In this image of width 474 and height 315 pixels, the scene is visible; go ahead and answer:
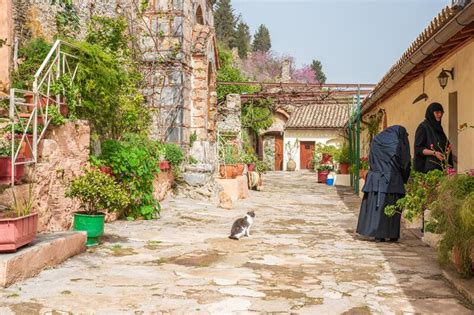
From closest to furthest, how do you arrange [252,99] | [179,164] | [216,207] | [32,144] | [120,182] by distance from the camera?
[32,144], [120,182], [216,207], [179,164], [252,99]

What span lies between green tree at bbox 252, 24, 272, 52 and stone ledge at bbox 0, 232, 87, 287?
61801 mm

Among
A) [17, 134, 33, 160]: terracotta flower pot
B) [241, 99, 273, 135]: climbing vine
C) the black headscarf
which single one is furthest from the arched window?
[241, 99, 273, 135]: climbing vine

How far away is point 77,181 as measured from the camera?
639 cm

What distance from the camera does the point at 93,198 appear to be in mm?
6418

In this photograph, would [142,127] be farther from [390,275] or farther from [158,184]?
[390,275]

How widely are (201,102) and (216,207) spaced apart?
13.5 ft

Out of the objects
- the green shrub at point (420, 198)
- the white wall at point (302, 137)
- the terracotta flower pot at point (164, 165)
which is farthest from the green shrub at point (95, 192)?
the white wall at point (302, 137)

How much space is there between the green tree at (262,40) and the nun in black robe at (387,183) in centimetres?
5968

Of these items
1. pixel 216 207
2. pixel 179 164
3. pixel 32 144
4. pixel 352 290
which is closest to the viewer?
pixel 352 290

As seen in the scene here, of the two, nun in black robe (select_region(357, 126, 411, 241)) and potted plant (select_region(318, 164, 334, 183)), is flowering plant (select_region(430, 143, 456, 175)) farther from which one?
potted plant (select_region(318, 164, 334, 183))

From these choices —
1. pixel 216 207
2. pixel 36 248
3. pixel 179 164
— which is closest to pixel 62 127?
pixel 36 248

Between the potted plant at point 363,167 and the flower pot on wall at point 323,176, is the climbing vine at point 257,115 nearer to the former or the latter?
the flower pot on wall at point 323,176

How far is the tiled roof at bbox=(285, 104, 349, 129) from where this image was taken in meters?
36.8

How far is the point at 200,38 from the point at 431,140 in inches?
338
